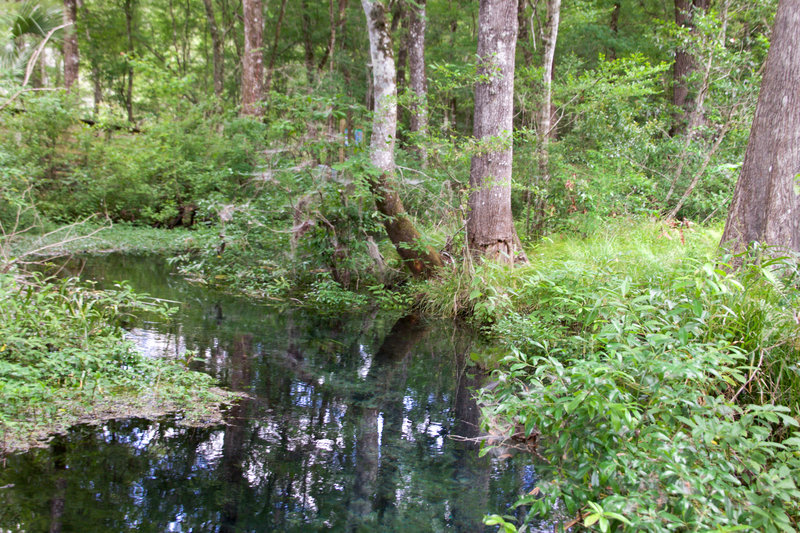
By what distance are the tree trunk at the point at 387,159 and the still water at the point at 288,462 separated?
2.90m

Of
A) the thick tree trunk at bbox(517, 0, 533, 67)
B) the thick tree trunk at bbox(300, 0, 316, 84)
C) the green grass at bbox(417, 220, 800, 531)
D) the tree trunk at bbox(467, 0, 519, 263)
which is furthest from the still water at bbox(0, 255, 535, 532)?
the thick tree trunk at bbox(300, 0, 316, 84)

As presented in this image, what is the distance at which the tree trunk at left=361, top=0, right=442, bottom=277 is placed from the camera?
8.52 m

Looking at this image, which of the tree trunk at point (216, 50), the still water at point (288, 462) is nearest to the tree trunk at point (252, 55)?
the tree trunk at point (216, 50)

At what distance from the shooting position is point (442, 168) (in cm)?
977

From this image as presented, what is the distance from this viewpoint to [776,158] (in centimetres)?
504

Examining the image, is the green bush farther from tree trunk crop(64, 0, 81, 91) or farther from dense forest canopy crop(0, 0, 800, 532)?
tree trunk crop(64, 0, 81, 91)

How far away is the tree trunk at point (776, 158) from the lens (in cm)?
491

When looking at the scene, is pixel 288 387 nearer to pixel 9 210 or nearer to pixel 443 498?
pixel 443 498

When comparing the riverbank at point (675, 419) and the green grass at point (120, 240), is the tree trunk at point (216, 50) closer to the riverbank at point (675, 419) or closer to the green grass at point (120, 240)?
the green grass at point (120, 240)

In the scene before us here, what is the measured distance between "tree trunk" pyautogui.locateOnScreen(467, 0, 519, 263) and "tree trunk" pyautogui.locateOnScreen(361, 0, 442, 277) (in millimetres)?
937

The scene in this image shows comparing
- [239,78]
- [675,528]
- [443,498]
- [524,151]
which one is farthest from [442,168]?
[239,78]

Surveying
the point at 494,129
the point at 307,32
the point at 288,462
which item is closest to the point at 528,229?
the point at 494,129

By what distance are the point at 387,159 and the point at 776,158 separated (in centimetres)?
578

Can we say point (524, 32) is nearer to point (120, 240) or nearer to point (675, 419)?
point (120, 240)
